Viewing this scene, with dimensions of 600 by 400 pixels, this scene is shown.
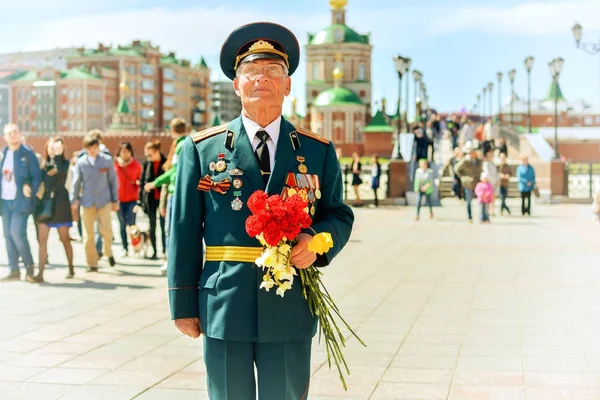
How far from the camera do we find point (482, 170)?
22.5m

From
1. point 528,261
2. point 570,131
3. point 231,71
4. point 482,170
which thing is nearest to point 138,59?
point 570,131

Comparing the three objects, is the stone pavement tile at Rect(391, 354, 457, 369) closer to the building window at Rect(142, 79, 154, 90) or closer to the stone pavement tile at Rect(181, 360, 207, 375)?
the stone pavement tile at Rect(181, 360, 207, 375)

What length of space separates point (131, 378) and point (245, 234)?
3106 mm

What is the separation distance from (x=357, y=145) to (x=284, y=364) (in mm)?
99317

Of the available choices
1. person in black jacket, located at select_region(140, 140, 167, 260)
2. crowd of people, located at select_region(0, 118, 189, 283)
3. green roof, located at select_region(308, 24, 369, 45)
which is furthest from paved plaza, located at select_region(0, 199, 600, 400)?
green roof, located at select_region(308, 24, 369, 45)

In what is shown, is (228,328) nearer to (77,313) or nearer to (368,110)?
(77,313)

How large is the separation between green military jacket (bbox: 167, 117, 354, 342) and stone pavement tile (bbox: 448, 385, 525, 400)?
8.20ft

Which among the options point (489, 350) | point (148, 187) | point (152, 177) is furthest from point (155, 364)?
point (152, 177)

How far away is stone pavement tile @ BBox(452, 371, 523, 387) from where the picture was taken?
22.4ft

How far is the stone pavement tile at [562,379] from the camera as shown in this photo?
6785mm

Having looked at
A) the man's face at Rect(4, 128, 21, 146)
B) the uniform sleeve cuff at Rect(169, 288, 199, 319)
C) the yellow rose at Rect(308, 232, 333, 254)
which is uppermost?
the man's face at Rect(4, 128, 21, 146)

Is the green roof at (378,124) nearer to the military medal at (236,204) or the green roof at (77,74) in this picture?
the green roof at (77,74)

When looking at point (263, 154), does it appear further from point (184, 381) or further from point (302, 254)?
point (184, 381)

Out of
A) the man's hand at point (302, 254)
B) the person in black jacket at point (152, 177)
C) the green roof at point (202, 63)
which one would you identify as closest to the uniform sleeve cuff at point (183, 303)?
the man's hand at point (302, 254)
